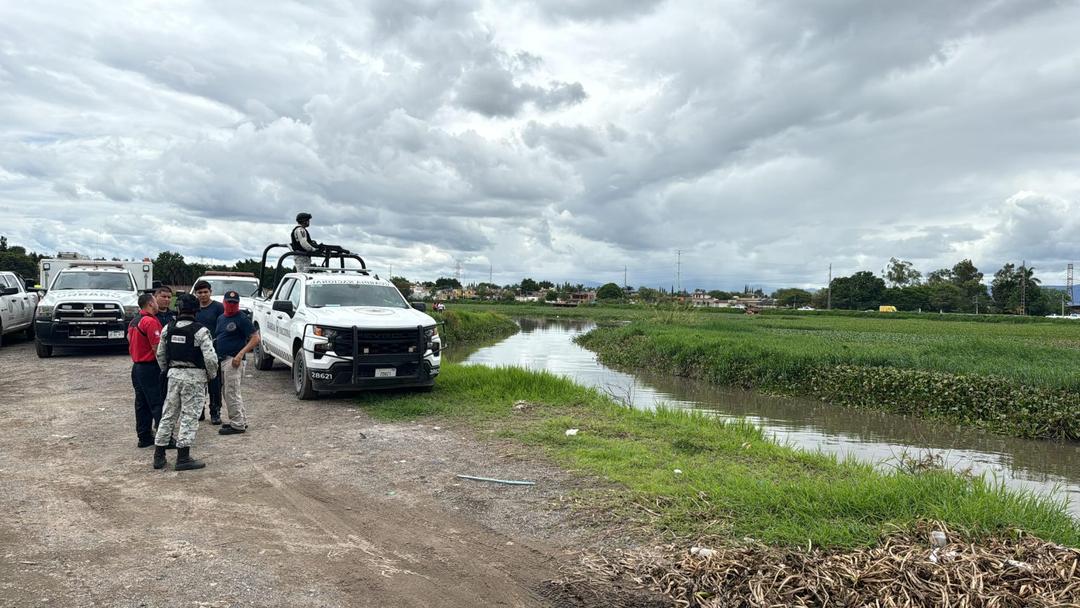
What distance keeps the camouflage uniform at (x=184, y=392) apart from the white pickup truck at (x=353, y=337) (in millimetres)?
3261

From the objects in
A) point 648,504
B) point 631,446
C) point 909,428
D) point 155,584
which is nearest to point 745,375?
point 909,428

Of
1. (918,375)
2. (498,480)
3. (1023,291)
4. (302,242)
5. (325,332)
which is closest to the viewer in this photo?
(498,480)

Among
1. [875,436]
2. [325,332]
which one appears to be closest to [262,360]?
[325,332]

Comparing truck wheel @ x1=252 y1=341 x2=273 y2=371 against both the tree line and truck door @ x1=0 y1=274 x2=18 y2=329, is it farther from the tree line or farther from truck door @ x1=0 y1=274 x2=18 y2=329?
the tree line

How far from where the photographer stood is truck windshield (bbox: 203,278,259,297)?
1730cm

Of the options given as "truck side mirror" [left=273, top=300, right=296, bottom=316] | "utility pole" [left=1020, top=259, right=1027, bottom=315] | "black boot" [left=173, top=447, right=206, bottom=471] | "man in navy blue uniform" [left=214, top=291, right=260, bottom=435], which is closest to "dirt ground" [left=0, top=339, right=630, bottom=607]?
"black boot" [left=173, top=447, right=206, bottom=471]

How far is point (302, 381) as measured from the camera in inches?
417

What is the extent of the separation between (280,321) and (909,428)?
40.6 feet

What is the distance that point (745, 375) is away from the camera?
18.4 meters

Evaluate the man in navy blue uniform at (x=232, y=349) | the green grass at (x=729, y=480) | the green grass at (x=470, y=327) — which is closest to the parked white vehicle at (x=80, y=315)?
the man in navy blue uniform at (x=232, y=349)

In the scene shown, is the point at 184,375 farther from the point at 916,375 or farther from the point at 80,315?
the point at 916,375

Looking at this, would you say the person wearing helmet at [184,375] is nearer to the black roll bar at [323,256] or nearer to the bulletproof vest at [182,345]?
the bulletproof vest at [182,345]

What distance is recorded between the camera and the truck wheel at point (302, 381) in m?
10.4

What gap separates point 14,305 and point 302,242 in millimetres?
9928
